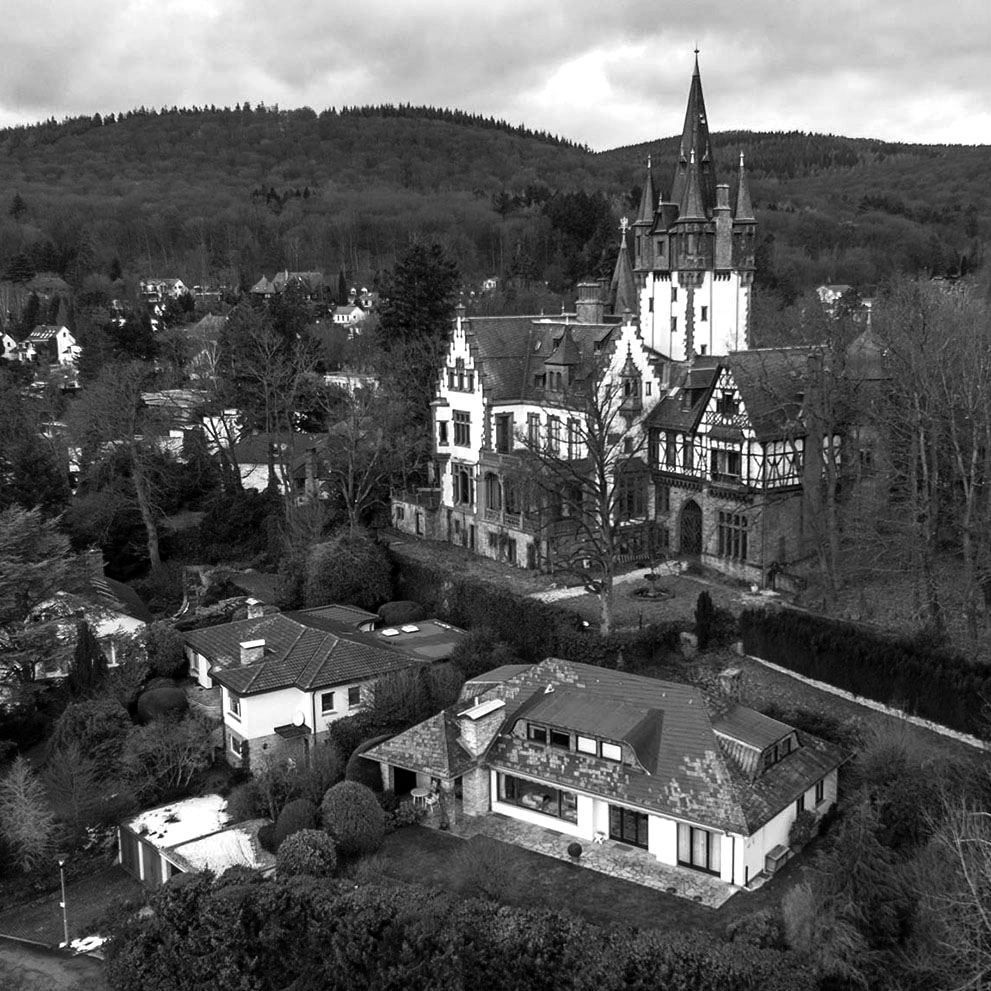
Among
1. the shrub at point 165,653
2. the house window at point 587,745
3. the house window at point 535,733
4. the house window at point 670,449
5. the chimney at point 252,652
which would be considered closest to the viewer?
the house window at point 587,745

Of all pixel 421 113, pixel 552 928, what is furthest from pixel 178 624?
pixel 421 113

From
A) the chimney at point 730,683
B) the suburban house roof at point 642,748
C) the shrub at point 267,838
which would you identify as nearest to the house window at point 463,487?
the suburban house roof at point 642,748

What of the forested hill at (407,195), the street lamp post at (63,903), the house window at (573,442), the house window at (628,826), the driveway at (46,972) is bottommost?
the driveway at (46,972)

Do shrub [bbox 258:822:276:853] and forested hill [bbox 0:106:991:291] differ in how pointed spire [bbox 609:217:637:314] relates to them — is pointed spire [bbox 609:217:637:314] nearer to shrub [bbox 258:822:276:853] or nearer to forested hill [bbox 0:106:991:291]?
forested hill [bbox 0:106:991:291]

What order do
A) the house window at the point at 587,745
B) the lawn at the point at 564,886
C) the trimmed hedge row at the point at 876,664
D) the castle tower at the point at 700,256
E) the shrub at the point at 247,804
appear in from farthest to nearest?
the castle tower at the point at 700,256 → the shrub at the point at 247,804 → the trimmed hedge row at the point at 876,664 → the house window at the point at 587,745 → the lawn at the point at 564,886

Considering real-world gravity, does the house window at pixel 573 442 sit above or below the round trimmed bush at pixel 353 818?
above

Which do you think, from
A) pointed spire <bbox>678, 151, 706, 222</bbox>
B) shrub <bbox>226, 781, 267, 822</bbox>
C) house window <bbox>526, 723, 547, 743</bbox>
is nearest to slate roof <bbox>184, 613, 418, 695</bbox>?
shrub <bbox>226, 781, 267, 822</bbox>

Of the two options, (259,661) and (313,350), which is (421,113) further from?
(259,661)

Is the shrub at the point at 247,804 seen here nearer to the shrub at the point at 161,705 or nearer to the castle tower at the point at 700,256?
the shrub at the point at 161,705
